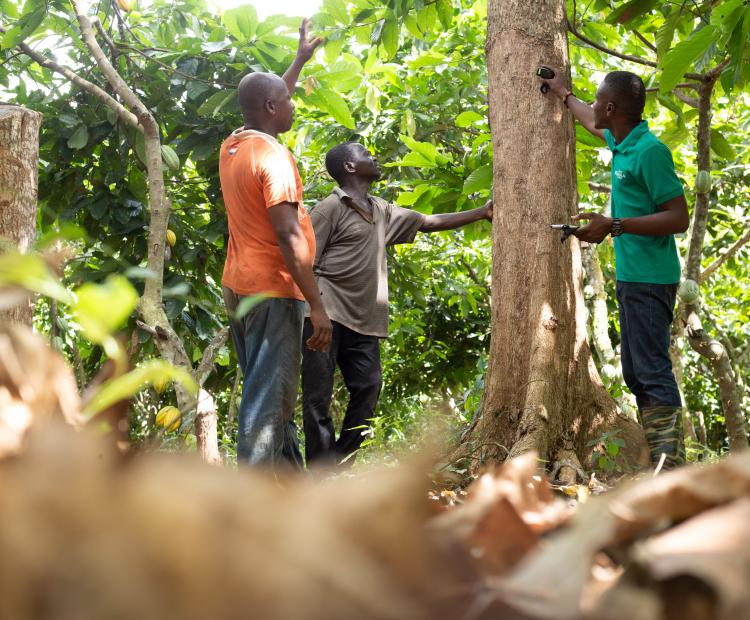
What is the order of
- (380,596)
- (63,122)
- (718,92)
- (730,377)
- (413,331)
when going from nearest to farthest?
1. (380,596)
2. (730,377)
3. (63,122)
4. (718,92)
5. (413,331)

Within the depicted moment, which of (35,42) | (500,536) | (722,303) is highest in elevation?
(35,42)

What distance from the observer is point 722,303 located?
1266 centimetres

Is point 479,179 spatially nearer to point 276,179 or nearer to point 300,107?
point 276,179

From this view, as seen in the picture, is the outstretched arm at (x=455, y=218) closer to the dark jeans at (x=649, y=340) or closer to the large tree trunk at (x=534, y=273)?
the large tree trunk at (x=534, y=273)

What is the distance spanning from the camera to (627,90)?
3.73 meters

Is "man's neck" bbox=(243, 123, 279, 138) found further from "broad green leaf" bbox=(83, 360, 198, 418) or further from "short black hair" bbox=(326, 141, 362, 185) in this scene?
"broad green leaf" bbox=(83, 360, 198, 418)

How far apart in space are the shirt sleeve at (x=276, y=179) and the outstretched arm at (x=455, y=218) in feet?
4.03

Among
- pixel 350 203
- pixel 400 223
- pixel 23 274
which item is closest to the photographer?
pixel 23 274

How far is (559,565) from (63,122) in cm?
578

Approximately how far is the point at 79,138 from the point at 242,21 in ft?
4.45

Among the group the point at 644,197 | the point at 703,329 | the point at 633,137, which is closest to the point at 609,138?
the point at 633,137

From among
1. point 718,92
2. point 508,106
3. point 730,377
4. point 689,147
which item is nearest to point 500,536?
point 508,106

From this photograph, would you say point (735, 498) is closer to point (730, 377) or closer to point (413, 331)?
point (730, 377)

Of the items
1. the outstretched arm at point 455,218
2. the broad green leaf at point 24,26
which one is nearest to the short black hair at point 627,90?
the outstretched arm at point 455,218
